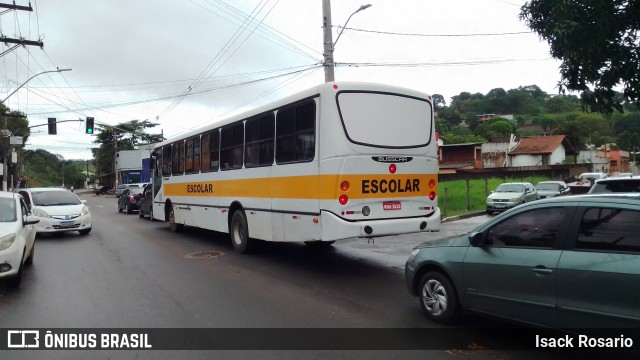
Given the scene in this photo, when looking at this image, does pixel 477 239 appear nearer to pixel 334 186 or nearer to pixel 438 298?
pixel 438 298

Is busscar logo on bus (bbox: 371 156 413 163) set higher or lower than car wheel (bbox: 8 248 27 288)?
higher

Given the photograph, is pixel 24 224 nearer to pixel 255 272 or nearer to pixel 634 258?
pixel 255 272

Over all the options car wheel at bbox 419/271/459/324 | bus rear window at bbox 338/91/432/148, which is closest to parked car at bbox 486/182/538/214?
bus rear window at bbox 338/91/432/148

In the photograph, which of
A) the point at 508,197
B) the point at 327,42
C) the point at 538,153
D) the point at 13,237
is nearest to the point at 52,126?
the point at 327,42

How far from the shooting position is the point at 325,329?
527cm

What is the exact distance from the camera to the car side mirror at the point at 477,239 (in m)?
5.02

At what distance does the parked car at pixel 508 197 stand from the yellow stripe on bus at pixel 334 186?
13.7 metres

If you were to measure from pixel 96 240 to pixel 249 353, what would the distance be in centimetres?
1026

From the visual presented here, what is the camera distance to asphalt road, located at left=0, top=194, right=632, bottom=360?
5383 millimetres

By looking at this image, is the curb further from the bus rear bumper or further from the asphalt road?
the bus rear bumper

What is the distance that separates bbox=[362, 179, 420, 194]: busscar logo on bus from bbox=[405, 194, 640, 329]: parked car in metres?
2.49

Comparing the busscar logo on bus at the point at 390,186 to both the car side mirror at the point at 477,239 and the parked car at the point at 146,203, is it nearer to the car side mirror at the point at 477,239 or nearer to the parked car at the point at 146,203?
the car side mirror at the point at 477,239

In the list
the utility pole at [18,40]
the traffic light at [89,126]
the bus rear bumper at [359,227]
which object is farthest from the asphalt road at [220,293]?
the traffic light at [89,126]

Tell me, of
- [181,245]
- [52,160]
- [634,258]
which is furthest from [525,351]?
[52,160]
